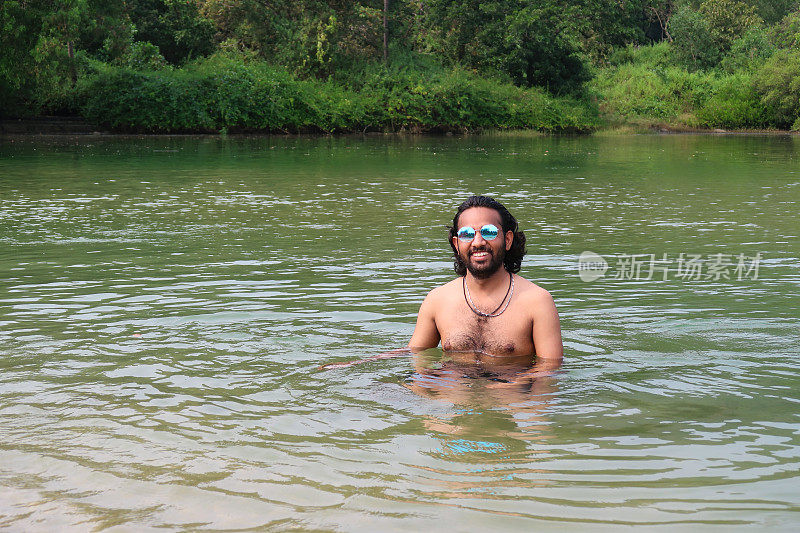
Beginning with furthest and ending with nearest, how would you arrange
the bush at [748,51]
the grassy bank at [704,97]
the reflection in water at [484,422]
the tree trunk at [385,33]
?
the bush at [748,51] < the tree trunk at [385,33] < the grassy bank at [704,97] < the reflection in water at [484,422]

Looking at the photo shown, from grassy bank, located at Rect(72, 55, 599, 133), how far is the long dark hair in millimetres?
38352

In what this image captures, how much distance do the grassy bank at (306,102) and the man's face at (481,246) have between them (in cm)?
3859

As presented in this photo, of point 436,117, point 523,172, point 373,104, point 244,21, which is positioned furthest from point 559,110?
point 523,172

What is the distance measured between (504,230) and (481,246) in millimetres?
189

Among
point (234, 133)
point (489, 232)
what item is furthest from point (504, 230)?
point (234, 133)

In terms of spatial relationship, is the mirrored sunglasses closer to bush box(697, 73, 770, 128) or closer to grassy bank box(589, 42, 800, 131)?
grassy bank box(589, 42, 800, 131)

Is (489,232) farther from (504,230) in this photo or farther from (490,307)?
(490,307)

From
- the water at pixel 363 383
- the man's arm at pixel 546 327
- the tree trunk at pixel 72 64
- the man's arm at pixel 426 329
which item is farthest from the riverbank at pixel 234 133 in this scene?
the man's arm at pixel 546 327

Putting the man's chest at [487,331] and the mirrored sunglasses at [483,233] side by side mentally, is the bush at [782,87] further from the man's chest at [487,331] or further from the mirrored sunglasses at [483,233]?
the mirrored sunglasses at [483,233]

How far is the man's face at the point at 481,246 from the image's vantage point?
6242 mm

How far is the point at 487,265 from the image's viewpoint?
20.7 feet

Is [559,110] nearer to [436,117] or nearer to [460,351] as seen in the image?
[436,117]

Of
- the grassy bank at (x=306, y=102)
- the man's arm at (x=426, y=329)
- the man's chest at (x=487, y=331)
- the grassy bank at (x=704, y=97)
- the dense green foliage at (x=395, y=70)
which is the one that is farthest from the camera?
the grassy bank at (x=704, y=97)

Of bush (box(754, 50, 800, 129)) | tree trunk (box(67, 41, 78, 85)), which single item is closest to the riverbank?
bush (box(754, 50, 800, 129))
